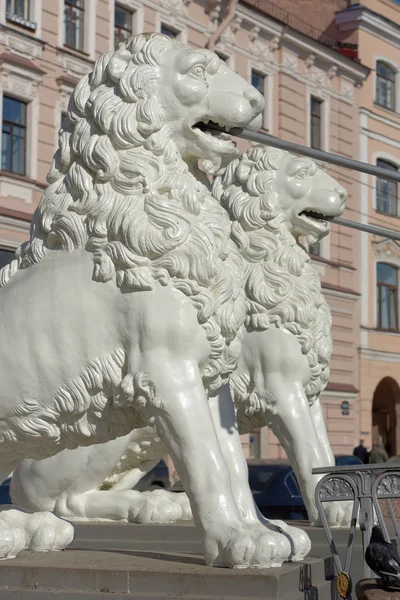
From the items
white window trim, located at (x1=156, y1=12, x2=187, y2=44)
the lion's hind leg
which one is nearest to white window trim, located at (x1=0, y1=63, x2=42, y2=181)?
white window trim, located at (x1=156, y1=12, x2=187, y2=44)

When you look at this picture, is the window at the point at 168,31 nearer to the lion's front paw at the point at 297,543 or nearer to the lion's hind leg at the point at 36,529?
the lion's hind leg at the point at 36,529

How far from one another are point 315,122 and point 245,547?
20.9 m

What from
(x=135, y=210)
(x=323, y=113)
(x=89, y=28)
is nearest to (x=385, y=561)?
(x=135, y=210)

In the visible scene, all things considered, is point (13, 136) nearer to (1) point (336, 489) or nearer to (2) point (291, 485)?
(2) point (291, 485)

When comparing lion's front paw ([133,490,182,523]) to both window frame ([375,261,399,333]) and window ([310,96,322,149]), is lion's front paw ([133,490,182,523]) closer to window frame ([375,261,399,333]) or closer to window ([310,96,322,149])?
window ([310,96,322,149])

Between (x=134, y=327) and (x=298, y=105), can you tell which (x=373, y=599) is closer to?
(x=134, y=327)

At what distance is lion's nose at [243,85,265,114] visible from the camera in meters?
4.64

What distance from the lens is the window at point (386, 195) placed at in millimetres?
25375

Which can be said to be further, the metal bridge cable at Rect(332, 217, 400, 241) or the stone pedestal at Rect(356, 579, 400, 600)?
the metal bridge cable at Rect(332, 217, 400, 241)

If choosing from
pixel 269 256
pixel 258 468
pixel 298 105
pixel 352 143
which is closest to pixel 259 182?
pixel 269 256

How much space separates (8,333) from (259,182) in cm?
231

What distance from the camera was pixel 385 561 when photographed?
3.84m

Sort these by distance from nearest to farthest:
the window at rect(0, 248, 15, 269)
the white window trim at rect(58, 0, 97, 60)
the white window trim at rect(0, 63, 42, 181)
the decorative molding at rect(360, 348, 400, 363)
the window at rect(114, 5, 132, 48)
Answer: the window at rect(0, 248, 15, 269), the white window trim at rect(0, 63, 42, 181), the white window trim at rect(58, 0, 97, 60), the window at rect(114, 5, 132, 48), the decorative molding at rect(360, 348, 400, 363)

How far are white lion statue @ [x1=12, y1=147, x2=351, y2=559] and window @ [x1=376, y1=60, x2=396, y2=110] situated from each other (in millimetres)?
20459
